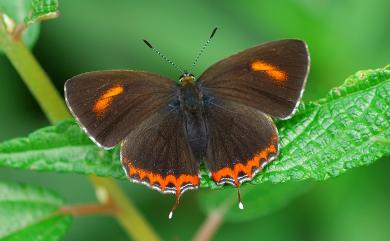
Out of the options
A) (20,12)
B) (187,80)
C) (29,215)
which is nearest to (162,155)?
(187,80)

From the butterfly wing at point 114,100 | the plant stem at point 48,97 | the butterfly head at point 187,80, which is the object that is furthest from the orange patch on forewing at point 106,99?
the butterfly head at point 187,80

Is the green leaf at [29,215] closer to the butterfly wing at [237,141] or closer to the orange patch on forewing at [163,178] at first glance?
the orange patch on forewing at [163,178]

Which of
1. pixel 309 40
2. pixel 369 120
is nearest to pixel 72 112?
pixel 369 120

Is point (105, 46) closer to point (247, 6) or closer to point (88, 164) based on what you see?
point (247, 6)

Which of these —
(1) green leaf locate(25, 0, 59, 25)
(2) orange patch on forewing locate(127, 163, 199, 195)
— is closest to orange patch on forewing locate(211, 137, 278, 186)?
(2) orange patch on forewing locate(127, 163, 199, 195)

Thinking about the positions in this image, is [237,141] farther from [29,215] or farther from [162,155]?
[29,215]

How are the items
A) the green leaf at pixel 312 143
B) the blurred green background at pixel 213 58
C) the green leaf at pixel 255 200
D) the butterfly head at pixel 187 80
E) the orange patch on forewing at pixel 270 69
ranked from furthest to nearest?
1. the blurred green background at pixel 213 58
2. the green leaf at pixel 255 200
3. the butterfly head at pixel 187 80
4. the orange patch on forewing at pixel 270 69
5. the green leaf at pixel 312 143
